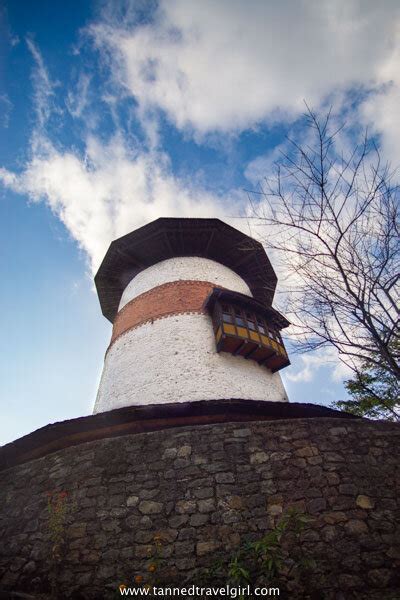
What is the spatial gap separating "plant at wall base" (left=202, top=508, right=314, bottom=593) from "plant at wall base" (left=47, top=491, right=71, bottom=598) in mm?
2070

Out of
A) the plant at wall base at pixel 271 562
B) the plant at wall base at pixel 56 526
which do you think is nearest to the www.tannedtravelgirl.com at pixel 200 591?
the plant at wall base at pixel 271 562

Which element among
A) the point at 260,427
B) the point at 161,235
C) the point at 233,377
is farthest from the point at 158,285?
the point at 260,427

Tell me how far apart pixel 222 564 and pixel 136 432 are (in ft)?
8.61

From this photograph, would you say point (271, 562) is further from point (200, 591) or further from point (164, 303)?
point (164, 303)

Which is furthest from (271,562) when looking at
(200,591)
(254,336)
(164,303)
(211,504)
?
(164,303)

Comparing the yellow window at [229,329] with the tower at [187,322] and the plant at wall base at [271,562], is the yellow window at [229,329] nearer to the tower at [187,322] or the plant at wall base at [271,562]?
the tower at [187,322]

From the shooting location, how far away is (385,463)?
4680 mm

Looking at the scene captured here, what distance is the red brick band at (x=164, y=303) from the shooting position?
9344 millimetres

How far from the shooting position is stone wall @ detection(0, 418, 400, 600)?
3.89 meters

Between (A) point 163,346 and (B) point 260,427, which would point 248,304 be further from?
(B) point 260,427

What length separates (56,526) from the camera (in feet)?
15.2

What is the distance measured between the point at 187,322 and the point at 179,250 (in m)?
3.88

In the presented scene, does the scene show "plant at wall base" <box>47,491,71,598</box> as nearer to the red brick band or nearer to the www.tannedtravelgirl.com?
the www.tannedtravelgirl.com

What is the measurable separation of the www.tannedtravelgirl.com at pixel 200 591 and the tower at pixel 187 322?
3.55 m
